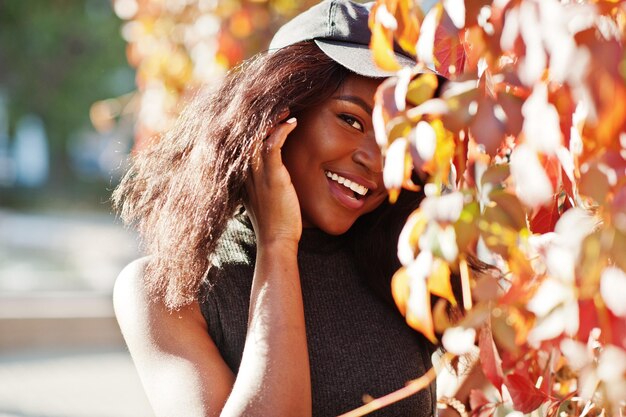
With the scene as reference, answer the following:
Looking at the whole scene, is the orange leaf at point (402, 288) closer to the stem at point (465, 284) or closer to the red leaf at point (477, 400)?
the stem at point (465, 284)

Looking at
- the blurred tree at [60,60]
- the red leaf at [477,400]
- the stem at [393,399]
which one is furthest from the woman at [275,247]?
the blurred tree at [60,60]

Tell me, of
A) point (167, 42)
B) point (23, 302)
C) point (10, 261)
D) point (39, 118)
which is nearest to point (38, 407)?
point (23, 302)

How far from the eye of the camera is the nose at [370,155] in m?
1.72

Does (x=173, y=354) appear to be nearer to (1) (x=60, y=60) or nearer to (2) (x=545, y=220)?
(2) (x=545, y=220)

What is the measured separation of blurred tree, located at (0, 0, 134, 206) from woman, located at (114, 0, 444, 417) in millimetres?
18008

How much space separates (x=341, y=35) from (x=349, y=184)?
297 millimetres

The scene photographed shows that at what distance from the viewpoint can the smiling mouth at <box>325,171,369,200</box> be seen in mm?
1759

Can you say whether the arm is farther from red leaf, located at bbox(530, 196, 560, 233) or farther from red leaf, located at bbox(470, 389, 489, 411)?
red leaf, located at bbox(530, 196, 560, 233)

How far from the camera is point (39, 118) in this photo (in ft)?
69.3

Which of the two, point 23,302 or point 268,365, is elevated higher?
point 268,365

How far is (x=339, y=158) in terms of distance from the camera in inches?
68.8

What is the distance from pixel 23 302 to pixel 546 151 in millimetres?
6996

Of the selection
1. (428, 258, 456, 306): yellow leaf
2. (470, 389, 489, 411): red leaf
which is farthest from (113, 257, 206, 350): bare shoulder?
(428, 258, 456, 306): yellow leaf

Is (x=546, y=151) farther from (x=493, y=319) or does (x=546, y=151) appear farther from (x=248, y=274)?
(x=248, y=274)
